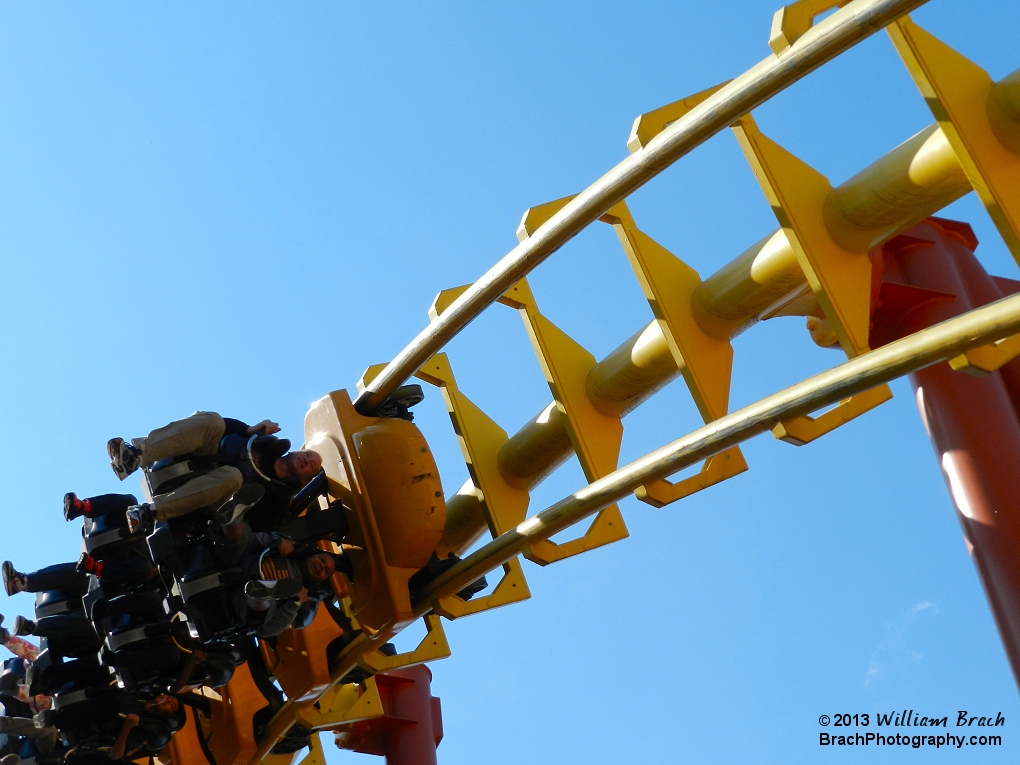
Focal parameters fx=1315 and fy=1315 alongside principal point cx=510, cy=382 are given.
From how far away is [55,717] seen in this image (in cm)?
725

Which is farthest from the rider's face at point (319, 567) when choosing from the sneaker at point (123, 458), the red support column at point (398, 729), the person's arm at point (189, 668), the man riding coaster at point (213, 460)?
the red support column at point (398, 729)

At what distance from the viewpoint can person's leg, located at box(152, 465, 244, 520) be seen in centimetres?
569

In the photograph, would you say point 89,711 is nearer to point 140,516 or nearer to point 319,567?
point 140,516

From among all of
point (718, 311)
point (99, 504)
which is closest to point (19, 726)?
point (99, 504)

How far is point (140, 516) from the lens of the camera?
5.81 metres

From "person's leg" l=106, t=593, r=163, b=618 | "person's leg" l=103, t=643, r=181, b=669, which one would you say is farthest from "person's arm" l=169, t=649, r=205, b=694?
"person's leg" l=106, t=593, r=163, b=618

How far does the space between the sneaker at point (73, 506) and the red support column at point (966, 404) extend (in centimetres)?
376

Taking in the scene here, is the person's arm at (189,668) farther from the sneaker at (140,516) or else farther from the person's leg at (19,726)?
the person's leg at (19,726)

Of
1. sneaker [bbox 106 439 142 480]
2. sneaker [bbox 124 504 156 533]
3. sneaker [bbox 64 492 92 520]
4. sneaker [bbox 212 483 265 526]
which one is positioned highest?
sneaker [bbox 64 492 92 520]

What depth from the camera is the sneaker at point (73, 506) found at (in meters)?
6.30

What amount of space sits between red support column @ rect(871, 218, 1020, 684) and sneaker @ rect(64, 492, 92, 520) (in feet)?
12.3

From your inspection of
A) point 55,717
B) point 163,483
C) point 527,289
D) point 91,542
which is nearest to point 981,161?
point 527,289

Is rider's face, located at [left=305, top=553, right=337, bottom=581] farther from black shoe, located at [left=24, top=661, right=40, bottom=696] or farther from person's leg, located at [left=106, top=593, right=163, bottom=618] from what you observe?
black shoe, located at [left=24, top=661, right=40, bottom=696]

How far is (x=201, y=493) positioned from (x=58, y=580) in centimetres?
190
